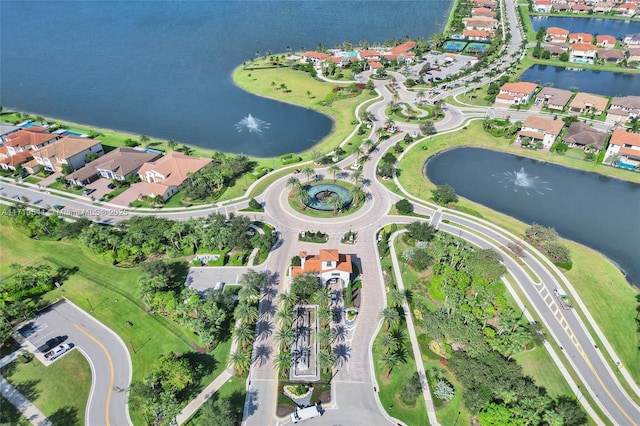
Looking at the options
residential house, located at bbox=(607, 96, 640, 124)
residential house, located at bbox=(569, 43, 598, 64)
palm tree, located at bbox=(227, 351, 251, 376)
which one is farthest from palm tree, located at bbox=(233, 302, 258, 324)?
residential house, located at bbox=(569, 43, 598, 64)

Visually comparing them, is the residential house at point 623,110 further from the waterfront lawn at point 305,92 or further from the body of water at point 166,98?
the body of water at point 166,98

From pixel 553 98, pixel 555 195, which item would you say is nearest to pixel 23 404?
pixel 555 195

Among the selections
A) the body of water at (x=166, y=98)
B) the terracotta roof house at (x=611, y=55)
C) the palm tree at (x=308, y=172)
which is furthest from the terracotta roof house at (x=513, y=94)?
the palm tree at (x=308, y=172)

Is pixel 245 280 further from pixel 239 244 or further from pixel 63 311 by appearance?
pixel 63 311

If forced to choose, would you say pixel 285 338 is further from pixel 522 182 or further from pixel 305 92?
pixel 305 92

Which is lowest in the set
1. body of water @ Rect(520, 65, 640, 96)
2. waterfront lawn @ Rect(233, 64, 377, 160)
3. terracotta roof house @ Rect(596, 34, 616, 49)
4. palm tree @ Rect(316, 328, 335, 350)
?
palm tree @ Rect(316, 328, 335, 350)

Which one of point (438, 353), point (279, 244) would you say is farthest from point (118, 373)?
point (438, 353)

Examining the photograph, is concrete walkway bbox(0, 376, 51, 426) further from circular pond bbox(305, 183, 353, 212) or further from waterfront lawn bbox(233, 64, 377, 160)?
waterfront lawn bbox(233, 64, 377, 160)
